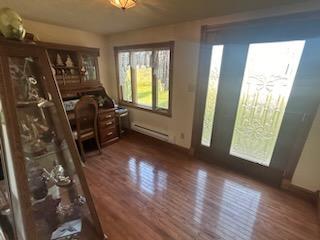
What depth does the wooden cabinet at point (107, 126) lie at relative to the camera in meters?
3.14

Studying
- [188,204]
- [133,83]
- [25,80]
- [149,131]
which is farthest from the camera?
[133,83]

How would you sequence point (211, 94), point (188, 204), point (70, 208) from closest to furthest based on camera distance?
point (70, 208) < point (188, 204) < point (211, 94)

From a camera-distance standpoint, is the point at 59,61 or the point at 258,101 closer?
the point at 258,101

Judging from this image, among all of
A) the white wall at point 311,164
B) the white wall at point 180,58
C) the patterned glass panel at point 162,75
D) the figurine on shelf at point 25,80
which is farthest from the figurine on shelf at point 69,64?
the white wall at point 311,164

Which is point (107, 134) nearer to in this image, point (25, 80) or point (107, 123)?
point (107, 123)

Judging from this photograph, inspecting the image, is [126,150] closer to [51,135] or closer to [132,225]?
[132,225]

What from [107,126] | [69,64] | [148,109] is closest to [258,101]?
[148,109]

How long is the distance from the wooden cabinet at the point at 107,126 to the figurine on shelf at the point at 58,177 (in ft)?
6.16

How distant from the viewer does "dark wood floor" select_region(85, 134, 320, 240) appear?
63.6 inches

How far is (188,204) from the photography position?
192cm

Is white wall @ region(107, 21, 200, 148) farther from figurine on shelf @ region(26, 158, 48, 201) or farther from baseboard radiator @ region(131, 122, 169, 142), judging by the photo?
figurine on shelf @ region(26, 158, 48, 201)

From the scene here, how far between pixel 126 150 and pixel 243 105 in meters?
2.07

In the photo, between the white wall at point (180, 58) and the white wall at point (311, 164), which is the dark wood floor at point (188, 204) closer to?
the white wall at point (311, 164)

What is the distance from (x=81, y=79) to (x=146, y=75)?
4.12ft
